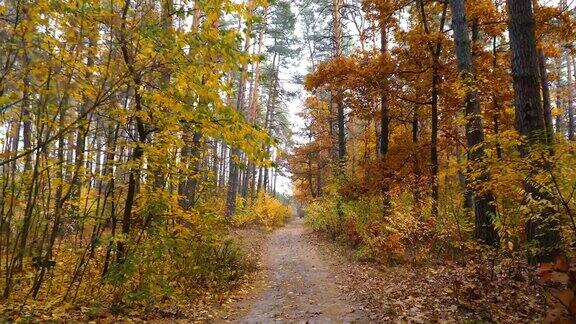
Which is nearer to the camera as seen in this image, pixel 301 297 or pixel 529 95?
pixel 529 95

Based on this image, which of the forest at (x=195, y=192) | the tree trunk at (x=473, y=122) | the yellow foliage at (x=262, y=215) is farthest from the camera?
the yellow foliage at (x=262, y=215)

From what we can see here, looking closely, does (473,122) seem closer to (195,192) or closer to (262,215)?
(195,192)

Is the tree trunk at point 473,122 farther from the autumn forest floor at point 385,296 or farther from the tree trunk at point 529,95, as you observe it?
the tree trunk at point 529,95

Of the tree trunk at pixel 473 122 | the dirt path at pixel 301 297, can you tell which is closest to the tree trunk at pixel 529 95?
the tree trunk at pixel 473 122

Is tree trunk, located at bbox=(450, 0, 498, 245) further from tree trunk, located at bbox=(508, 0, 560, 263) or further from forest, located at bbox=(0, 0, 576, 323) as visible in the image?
tree trunk, located at bbox=(508, 0, 560, 263)

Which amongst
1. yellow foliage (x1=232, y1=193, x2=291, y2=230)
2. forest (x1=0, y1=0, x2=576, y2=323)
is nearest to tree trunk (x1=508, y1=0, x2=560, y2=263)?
forest (x1=0, y1=0, x2=576, y2=323)

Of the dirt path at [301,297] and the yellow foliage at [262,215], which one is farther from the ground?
the yellow foliage at [262,215]

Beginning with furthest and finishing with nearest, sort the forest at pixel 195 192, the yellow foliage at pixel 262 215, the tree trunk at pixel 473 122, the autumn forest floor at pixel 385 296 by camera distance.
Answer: the yellow foliage at pixel 262 215 → the tree trunk at pixel 473 122 → the autumn forest floor at pixel 385 296 → the forest at pixel 195 192

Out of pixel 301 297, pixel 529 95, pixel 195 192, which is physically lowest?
pixel 301 297

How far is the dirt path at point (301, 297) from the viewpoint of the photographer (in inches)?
253

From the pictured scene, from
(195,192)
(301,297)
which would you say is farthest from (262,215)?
(195,192)

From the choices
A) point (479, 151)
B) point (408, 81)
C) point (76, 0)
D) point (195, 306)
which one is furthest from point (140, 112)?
point (408, 81)

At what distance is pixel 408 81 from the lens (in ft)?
39.9

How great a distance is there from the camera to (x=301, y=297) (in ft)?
25.9
